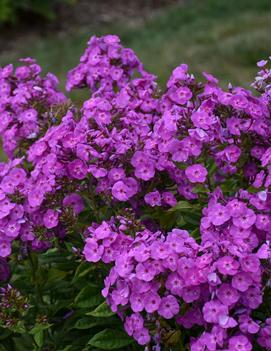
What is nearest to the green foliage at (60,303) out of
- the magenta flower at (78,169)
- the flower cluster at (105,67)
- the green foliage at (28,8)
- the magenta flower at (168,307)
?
the magenta flower at (78,169)

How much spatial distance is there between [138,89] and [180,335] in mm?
1035

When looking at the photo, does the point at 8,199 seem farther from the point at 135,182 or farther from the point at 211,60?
the point at 211,60

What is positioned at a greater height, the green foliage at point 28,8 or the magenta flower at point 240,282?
the magenta flower at point 240,282

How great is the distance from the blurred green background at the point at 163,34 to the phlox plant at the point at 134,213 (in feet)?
15.3

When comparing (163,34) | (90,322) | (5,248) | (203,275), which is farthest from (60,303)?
(163,34)

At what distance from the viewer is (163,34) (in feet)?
31.6

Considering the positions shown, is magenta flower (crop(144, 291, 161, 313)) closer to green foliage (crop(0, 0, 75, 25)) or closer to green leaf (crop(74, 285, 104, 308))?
green leaf (crop(74, 285, 104, 308))

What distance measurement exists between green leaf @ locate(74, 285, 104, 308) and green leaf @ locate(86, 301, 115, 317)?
4.4 inches

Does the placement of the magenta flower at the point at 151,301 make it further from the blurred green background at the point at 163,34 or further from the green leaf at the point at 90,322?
the blurred green background at the point at 163,34

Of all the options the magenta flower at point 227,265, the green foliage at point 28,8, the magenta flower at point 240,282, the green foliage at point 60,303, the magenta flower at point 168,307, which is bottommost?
the green foliage at point 28,8

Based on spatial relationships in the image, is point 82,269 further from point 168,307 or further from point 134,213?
point 168,307

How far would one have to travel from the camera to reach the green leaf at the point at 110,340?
2.45 m

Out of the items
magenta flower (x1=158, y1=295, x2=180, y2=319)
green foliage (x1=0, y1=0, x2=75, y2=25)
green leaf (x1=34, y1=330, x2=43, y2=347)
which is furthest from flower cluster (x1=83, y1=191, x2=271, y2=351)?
green foliage (x1=0, y1=0, x2=75, y2=25)

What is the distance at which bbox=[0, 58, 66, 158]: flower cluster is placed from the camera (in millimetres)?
2988
